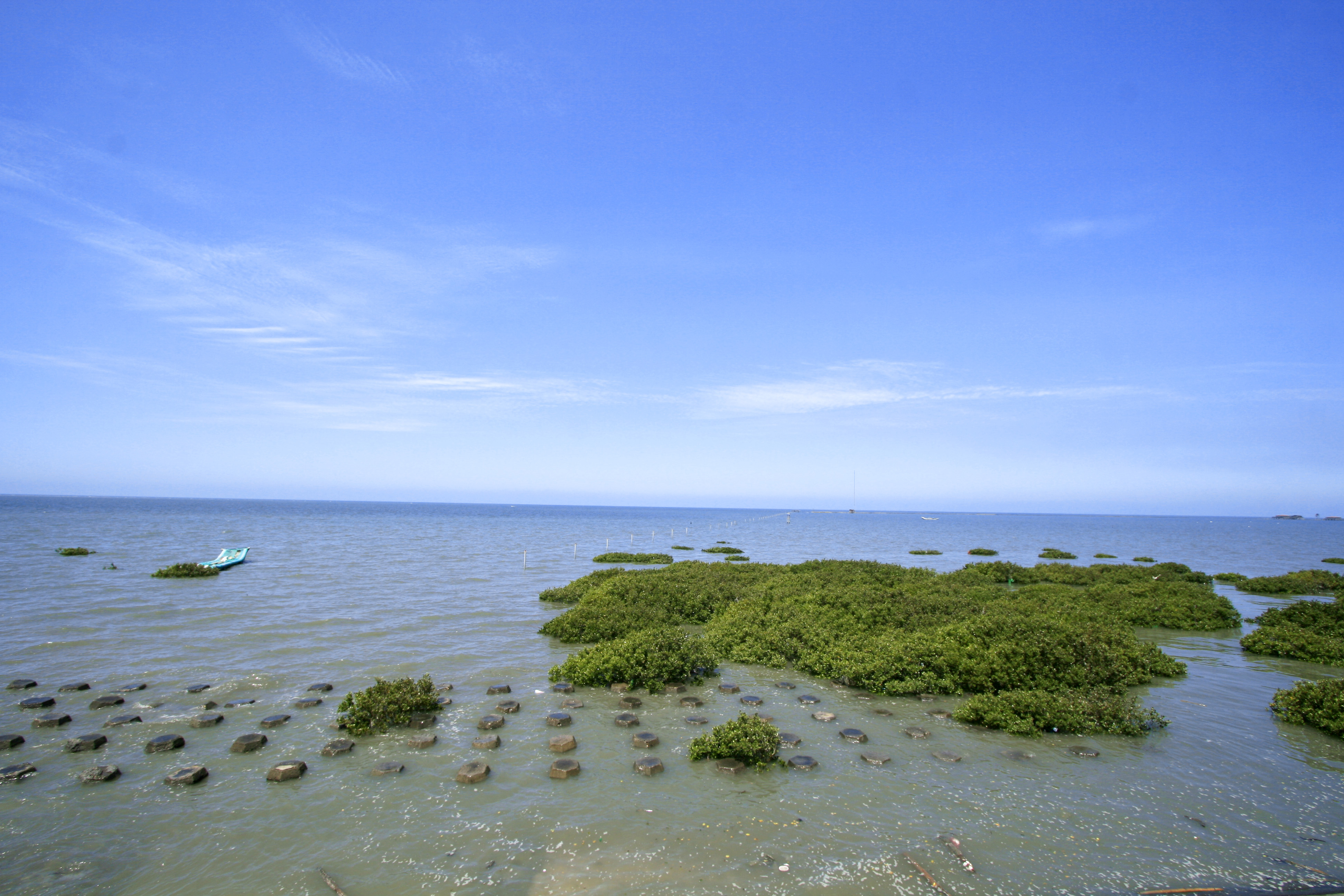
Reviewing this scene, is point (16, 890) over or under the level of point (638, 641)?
under

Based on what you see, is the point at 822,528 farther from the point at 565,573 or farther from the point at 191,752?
the point at 191,752

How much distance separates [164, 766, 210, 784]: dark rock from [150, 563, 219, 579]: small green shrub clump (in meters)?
31.4

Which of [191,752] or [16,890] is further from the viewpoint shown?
[191,752]

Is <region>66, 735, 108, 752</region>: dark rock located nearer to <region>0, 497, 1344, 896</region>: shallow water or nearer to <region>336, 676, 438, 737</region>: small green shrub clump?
<region>0, 497, 1344, 896</region>: shallow water

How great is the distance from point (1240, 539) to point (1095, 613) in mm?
122656

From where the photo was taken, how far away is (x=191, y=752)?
10773 mm

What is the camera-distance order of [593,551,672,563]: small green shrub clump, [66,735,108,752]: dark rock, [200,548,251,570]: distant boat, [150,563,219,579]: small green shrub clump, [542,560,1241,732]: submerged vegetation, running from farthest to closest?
[593,551,672,563]: small green shrub clump → [200,548,251,570]: distant boat → [150,563,219,579]: small green shrub clump → [542,560,1241,732]: submerged vegetation → [66,735,108,752]: dark rock

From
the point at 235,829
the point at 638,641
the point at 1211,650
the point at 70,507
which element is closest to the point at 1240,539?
the point at 1211,650

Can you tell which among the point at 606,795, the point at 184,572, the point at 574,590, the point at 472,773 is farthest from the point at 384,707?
the point at 184,572

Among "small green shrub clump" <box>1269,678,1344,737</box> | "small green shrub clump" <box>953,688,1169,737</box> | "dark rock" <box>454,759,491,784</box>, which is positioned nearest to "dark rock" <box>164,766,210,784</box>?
"dark rock" <box>454,759,491,784</box>

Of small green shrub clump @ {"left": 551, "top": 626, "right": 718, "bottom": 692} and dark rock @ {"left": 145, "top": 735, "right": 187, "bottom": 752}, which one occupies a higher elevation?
small green shrub clump @ {"left": 551, "top": 626, "right": 718, "bottom": 692}

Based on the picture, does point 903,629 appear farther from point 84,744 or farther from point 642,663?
point 84,744

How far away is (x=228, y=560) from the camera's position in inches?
1608

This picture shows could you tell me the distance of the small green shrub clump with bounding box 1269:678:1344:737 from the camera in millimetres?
11711
